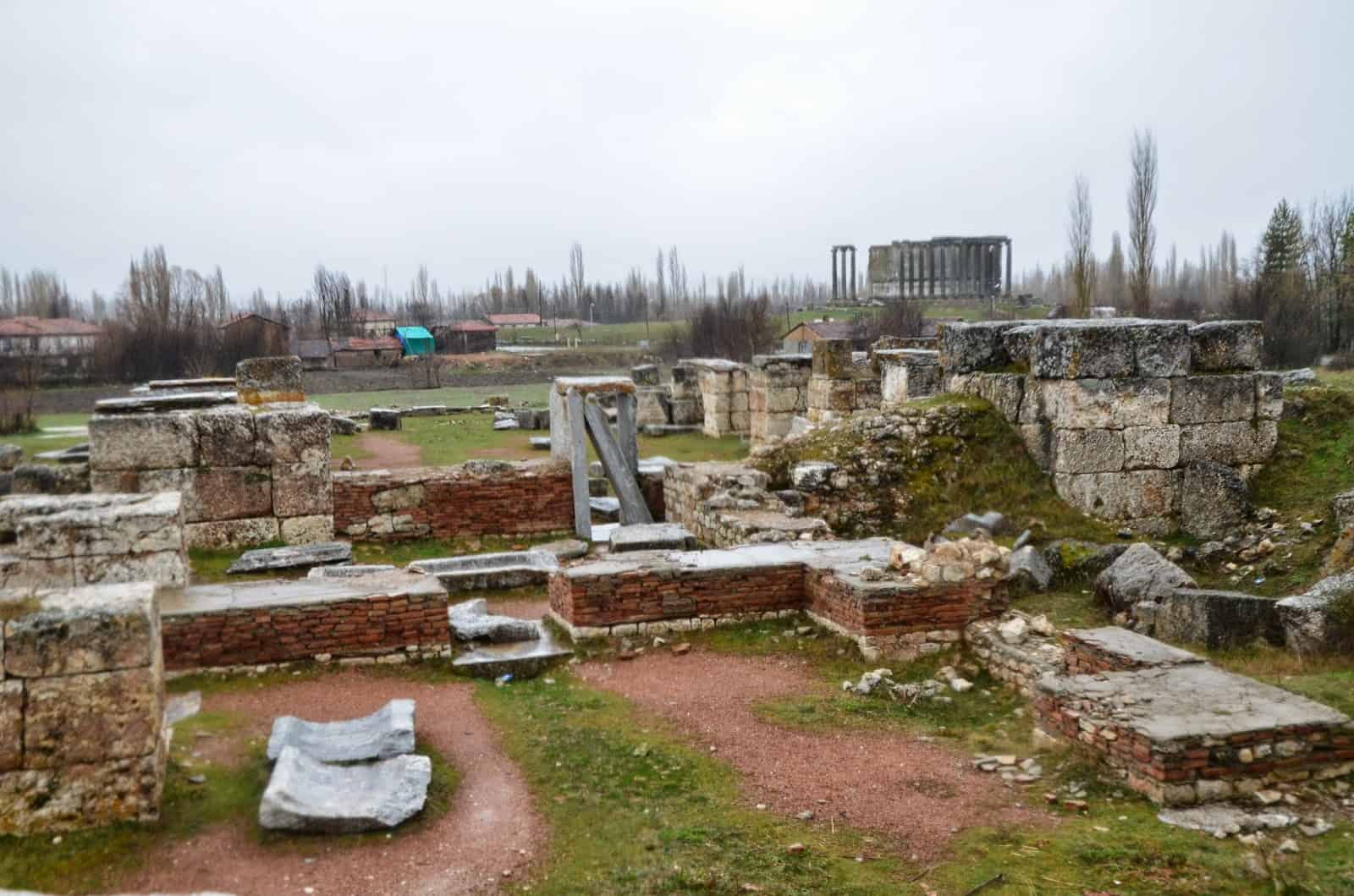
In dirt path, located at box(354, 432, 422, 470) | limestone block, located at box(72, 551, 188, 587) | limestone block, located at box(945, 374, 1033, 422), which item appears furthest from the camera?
dirt path, located at box(354, 432, 422, 470)

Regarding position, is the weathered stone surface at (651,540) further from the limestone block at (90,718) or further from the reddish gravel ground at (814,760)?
the limestone block at (90,718)

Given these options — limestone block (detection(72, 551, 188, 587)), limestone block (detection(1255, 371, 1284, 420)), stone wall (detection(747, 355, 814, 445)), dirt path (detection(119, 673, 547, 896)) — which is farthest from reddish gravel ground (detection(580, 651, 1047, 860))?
stone wall (detection(747, 355, 814, 445))

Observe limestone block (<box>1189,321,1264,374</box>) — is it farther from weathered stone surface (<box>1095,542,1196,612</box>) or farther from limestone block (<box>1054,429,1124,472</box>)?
weathered stone surface (<box>1095,542,1196,612</box>)

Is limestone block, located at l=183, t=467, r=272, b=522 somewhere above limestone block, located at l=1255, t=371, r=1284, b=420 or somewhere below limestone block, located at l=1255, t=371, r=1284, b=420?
below

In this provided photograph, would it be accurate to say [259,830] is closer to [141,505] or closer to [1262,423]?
[141,505]

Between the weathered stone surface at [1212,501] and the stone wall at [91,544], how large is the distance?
946cm

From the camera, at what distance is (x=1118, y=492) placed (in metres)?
11.3

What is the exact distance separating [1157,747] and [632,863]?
2.52 metres

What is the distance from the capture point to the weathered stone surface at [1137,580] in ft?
27.9

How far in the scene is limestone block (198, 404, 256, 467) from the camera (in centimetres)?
1134

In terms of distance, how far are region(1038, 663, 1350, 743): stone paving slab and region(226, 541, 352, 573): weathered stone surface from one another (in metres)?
7.34

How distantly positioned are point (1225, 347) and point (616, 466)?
7.21 meters

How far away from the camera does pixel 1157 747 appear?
5180 mm

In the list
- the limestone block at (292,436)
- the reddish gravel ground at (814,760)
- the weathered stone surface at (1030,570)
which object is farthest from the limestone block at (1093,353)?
the limestone block at (292,436)
